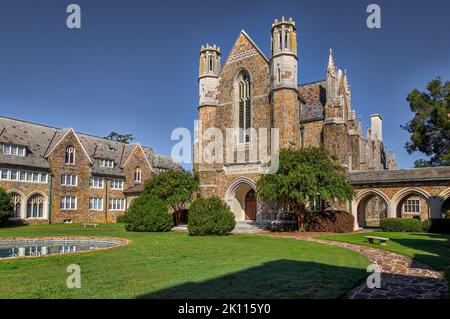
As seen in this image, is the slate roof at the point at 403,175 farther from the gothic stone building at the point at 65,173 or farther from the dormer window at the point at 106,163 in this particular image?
the dormer window at the point at 106,163

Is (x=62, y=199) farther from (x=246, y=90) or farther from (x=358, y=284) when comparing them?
(x=358, y=284)

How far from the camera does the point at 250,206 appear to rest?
116ft

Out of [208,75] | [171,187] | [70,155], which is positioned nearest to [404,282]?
[171,187]

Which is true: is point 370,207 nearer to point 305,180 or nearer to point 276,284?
point 305,180

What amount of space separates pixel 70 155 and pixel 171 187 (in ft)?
48.5

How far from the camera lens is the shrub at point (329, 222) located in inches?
1029

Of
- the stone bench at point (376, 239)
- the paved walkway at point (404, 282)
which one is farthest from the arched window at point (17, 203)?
the paved walkway at point (404, 282)

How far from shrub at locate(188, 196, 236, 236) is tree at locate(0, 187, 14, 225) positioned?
762 inches

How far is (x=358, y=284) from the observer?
8.26m

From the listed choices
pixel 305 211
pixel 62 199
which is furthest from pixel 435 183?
pixel 62 199

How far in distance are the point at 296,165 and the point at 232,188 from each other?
10186 millimetres

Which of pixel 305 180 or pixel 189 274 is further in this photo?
pixel 305 180

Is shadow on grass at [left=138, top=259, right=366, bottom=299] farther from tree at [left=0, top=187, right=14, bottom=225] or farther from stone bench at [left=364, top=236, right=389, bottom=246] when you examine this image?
tree at [left=0, top=187, right=14, bottom=225]

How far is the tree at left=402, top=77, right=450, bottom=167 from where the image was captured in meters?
35.6
